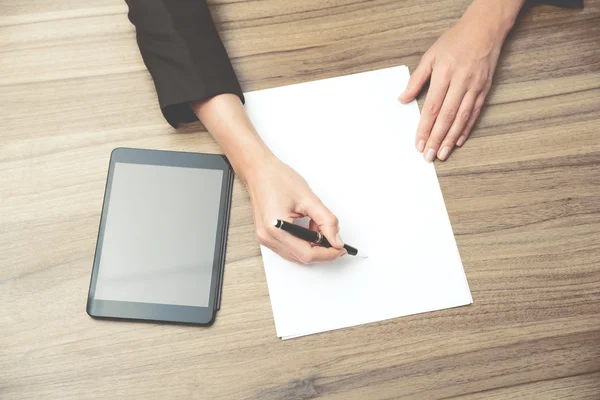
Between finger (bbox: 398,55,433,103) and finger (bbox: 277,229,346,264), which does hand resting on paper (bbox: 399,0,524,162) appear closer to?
finger (bbox: 398,55,433,103)

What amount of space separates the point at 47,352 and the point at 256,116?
1.41ft

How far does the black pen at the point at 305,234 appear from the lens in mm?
696

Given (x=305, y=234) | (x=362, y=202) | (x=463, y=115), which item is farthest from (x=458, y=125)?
(x=305, y=234)

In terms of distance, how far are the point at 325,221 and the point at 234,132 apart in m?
0.18

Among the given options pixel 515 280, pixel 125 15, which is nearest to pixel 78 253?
pixel 125 15

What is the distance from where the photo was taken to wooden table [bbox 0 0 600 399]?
29.2 inches

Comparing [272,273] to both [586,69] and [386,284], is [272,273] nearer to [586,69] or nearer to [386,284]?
[386,284]

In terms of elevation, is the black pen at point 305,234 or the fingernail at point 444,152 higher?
the fingernail at point 444,152

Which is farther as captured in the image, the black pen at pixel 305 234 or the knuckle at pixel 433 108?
the knuckle at pixel 433 108

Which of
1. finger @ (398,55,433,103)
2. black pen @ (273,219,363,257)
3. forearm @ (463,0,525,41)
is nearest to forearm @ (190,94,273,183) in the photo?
black pen @ (273,219,363,257)

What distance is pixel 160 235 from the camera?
78 cm

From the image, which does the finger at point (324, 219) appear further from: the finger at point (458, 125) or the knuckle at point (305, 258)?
the finger at point (458, 125)

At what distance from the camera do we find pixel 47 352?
2.46 feet

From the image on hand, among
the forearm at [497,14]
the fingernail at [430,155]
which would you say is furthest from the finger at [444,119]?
the forearm at [497,14]
